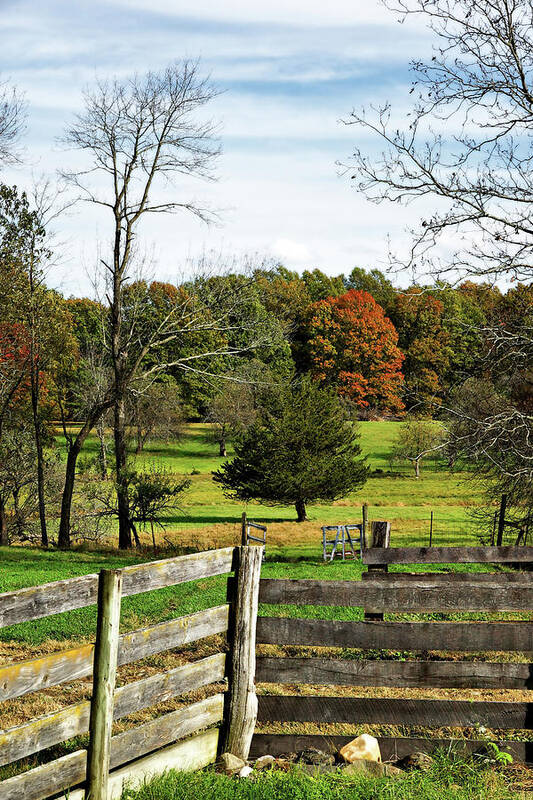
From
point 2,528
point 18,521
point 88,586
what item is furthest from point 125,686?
point 18,521

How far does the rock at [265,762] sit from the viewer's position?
5.26 metres

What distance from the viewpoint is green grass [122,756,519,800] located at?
14.2ft

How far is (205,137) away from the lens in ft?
84.0

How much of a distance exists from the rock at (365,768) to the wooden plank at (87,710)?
1.05 m

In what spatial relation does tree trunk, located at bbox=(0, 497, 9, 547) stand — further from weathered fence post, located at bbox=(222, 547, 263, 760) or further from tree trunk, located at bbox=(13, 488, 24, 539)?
weathered fence post, located at bbox=(222, 547, 263, 760)

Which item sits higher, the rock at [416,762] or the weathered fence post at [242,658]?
the weathered fence post at [242,658]

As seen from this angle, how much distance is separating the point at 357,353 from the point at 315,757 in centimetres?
6594

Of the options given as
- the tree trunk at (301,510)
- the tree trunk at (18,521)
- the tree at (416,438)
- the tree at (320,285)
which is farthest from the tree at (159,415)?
the tree at (320,285)

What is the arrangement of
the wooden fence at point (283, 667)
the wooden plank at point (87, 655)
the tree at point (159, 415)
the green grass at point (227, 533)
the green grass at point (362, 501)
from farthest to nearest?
the tree at point (159, 415), the green grass at point (362, 501), the green grass at point (227, 533), the wooden fence at point (283, 667), the wooden plank at point (87, 655)

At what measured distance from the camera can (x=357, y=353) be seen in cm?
7038

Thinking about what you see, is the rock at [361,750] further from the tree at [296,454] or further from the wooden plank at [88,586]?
the tree at [296,454]

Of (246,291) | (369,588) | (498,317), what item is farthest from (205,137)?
(369,588)

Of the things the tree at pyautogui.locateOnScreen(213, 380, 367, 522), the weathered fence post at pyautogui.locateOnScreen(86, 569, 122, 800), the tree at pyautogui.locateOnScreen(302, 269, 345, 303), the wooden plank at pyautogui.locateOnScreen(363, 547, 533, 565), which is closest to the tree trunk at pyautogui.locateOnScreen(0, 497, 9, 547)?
the tree at pyautogui.locateOnScreen(213, 380, 367, 522)

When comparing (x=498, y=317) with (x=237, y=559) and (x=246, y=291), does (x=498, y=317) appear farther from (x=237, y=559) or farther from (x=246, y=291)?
(x=246, y=291)
